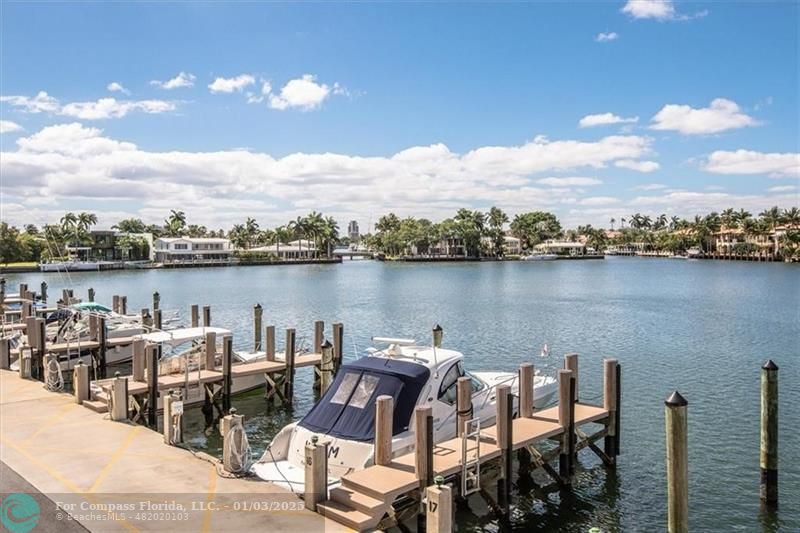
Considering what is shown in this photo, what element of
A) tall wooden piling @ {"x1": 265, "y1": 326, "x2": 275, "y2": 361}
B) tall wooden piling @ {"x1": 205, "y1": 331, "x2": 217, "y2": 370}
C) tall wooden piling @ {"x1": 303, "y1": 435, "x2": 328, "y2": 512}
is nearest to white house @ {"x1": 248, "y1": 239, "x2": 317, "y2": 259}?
tall wooden piling @ {"x1": 265, "y1": 326, "x2": 275, "y2": 361}

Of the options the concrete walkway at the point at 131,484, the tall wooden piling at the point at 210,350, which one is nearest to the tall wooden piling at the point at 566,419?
the concrete walkway at the point at 131,484

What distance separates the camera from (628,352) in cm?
3641

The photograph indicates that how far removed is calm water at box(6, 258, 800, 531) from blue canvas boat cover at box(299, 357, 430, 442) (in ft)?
10.2

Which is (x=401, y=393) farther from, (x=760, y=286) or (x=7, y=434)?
(x=760, y=286)

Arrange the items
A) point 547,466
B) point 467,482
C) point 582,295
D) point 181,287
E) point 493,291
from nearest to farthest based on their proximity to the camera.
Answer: point 467,482 < point 547,466 < point 582,295 < point 493,291 < point 181,287

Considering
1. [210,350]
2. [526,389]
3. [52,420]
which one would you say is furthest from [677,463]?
[210,350]

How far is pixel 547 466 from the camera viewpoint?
16250 mm

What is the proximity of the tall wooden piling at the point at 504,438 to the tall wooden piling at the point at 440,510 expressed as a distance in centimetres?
412

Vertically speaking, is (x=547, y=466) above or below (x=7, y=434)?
below

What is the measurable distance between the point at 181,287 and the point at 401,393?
90.3 m

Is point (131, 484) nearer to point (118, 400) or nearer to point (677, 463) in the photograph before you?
point (118, 400)

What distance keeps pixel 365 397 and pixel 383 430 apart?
2.12 metres

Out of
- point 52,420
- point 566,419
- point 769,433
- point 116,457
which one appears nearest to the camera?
point 116,457

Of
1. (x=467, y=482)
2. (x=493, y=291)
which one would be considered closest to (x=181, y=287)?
(x=493, y=291)
